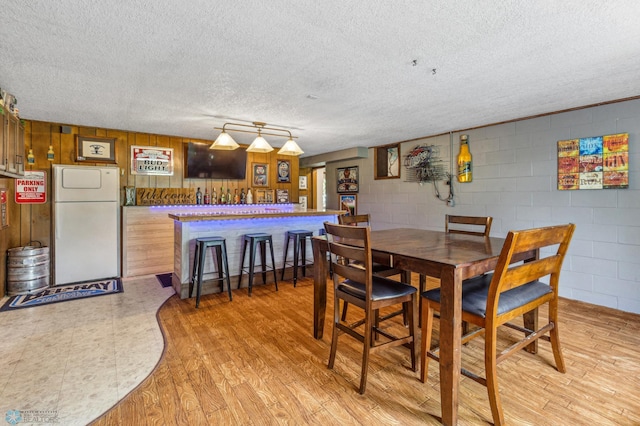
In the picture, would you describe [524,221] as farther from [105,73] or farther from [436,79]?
[105,73]

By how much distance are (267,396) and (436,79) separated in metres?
2.75

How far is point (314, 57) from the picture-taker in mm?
2270

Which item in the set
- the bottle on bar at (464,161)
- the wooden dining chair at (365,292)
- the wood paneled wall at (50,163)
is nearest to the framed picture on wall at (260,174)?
the wood paneled wall at (50,163)

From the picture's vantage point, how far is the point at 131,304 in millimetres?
3492

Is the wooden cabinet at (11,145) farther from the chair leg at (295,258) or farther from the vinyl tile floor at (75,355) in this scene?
the chair leg at (295,258)

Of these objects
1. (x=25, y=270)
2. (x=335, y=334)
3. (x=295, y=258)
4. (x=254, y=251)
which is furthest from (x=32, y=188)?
(x=335, y=334)

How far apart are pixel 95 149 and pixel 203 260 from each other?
261cm

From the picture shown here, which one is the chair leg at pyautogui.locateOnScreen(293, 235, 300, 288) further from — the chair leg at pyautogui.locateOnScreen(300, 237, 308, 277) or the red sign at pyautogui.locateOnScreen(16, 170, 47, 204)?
the red sign at pyautogui.locateOnScreen(16, 170, 47, 204)

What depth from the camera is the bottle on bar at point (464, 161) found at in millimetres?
4535

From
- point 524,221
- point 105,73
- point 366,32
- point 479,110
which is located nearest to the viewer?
point 366,32

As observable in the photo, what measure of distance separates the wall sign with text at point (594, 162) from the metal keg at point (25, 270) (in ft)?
21.1

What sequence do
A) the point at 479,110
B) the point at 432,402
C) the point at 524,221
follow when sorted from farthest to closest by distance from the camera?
the point at 524,221
the point at 479,110
the point at 432,402

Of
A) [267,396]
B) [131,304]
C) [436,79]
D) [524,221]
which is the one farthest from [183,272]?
[524,221]

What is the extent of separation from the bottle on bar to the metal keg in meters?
5.81
